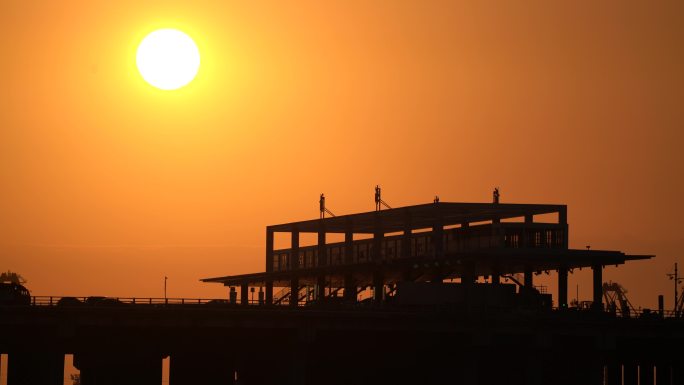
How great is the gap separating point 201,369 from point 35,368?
19515 mm

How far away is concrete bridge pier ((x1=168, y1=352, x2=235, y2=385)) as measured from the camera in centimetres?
14125

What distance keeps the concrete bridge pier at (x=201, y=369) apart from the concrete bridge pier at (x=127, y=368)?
627cm

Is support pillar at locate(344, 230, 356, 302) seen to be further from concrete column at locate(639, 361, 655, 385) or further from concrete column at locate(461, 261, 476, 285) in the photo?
concrete column at locate(639, 361, 655, 385)

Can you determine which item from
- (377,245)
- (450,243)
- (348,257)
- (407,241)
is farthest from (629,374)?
(348,257)

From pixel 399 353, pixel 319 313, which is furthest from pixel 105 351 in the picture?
pixel 399 353

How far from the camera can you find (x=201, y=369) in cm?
14162

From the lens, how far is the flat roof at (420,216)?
159 m

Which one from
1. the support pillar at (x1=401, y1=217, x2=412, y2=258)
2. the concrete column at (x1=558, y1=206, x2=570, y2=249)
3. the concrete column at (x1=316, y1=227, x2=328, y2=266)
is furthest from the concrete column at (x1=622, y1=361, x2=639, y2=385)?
the concrete column at (x1=316, y1=227, x2=328, y2=266)

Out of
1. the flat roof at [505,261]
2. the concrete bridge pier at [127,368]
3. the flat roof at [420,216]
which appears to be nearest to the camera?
the concrete bridge pier at [127,368]

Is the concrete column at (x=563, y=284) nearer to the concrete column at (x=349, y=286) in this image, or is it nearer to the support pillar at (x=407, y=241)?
the support pillar at (x=407, y=241)

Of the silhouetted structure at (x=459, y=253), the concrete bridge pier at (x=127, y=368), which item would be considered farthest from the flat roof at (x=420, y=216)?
the concrete bridge pier at (x=127, y=368)

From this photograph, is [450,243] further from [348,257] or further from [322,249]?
[322,249]

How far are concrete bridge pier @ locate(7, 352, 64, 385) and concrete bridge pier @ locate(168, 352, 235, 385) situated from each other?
15546 mm

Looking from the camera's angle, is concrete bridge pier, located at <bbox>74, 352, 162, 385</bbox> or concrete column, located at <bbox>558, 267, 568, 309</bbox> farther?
concrete column, located at <bbox>558, 267, 568, 309</bbox>
